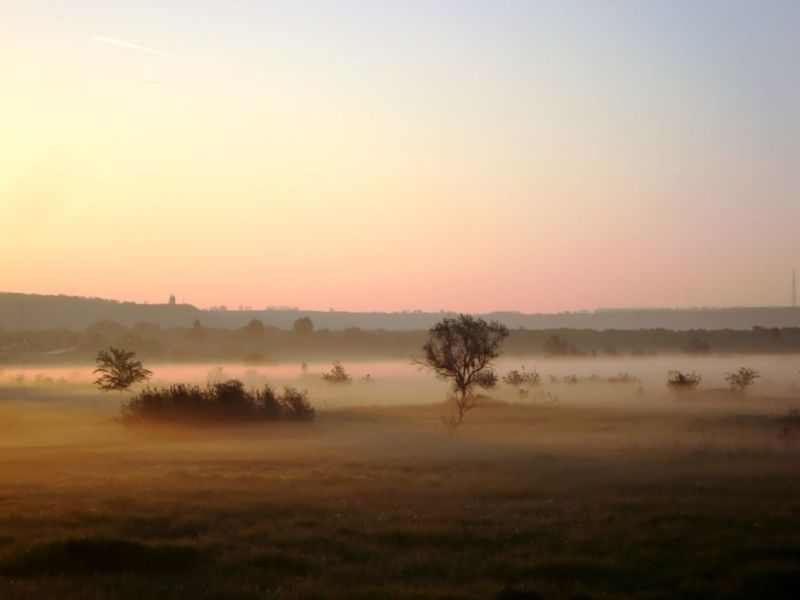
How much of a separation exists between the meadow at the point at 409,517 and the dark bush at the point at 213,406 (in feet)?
34.8

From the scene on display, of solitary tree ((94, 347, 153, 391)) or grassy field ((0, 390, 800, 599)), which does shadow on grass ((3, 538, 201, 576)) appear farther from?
solitary tree ((94, 347, 153, 391))

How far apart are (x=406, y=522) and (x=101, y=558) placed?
6062 mm

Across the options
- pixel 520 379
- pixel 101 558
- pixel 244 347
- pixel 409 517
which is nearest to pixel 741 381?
pixel 520 379

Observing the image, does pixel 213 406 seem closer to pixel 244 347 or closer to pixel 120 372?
pixel 120 372

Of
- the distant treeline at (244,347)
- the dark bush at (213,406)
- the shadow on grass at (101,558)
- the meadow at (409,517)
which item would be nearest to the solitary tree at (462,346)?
the meadow at (409,517)

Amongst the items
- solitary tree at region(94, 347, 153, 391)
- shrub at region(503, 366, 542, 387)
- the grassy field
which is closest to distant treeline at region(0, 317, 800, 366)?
shrub at region(503, 366, 542, 387)

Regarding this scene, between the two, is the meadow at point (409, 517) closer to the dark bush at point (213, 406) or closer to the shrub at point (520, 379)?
the dark bush at point (213, 406)

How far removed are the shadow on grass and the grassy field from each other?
0.11 feet

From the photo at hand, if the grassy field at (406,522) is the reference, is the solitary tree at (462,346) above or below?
above

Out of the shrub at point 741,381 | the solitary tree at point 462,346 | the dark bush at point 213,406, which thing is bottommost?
the dark bush at point 213,406

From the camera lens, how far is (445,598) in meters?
14.4

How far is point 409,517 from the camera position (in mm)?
20578

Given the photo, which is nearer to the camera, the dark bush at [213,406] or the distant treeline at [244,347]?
the dark bush at [213,406]

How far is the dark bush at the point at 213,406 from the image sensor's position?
190 feet
